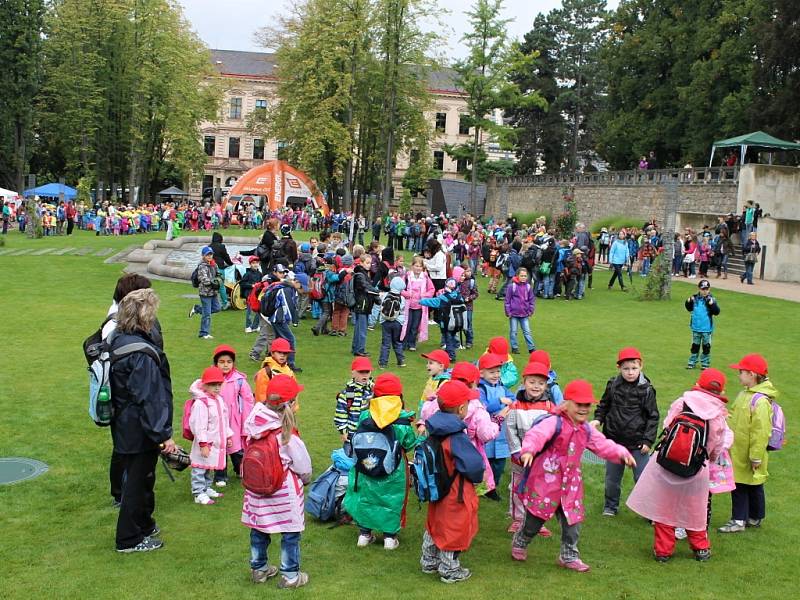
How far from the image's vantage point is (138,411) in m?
6.31

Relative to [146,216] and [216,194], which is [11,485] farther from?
[216,194]

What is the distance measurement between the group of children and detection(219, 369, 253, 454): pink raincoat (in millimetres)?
13

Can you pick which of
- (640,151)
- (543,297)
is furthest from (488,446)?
(640,151)

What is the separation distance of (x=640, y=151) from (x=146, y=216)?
97.8 feet

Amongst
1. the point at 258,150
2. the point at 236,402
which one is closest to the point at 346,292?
the point at 236,402

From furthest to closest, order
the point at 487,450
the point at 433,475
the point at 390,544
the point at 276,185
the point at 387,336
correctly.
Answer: the point at 276,185, the point at 387,336, the point at 487,450, the point at 390,544, the point at 433,475

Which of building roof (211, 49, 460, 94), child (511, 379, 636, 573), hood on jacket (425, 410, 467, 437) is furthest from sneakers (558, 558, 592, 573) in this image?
building roof (211, 49, 460, 94)

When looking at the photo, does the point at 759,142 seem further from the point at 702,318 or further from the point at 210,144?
the point at 210,144

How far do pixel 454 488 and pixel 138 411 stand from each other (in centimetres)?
238

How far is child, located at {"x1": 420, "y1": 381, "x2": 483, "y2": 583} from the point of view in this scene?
608 centimetres

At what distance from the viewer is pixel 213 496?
7.80 metres

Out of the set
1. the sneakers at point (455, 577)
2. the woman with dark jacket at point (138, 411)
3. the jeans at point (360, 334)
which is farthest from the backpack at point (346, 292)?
the sneakers at point (455, 577)

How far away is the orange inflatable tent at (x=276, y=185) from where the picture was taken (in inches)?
1813

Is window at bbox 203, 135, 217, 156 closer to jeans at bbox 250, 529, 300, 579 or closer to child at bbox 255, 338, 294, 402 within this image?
child at bbox 255, 338, 294, 402
